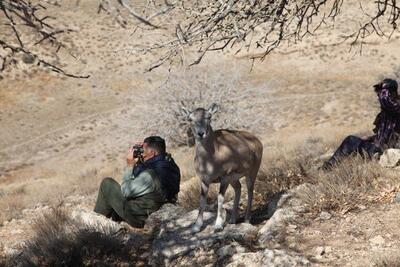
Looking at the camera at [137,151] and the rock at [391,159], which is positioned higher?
the camera at [137,151]

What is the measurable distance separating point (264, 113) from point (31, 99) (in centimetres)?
1556

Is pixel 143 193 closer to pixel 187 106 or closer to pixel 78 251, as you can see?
pixel 78 251

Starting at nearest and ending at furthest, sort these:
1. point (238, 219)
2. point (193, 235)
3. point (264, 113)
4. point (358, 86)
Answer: point (193, 235)
point (238, 219)
point (264, 113)
point (358, 86)

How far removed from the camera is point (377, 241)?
17.2ft

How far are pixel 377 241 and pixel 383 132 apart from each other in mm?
3600

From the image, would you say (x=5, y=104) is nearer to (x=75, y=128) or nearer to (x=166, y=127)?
(x=75, y=128)

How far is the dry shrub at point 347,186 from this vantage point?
6.23 m

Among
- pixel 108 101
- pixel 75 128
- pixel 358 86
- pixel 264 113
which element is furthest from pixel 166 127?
pixel 358 86

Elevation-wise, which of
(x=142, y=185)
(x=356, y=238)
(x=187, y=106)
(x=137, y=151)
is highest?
(x=137, y=151)

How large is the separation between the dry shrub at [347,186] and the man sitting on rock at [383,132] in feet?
3.25

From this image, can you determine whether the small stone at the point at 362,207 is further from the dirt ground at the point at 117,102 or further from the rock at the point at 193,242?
A: the dirt ground at the point at 117,102

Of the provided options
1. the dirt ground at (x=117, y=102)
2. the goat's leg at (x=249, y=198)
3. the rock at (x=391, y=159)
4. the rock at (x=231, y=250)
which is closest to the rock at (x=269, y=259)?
the rock at (x=231, y=250)

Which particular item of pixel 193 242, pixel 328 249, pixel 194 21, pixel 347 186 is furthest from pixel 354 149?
pixel 193 242

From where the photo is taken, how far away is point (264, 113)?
31.6 m
